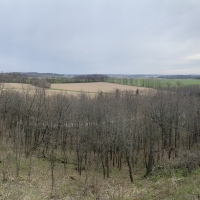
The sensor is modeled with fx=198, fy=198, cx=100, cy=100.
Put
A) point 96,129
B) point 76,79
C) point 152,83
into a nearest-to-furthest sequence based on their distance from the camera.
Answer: point 96,129 < point 76,79 < point 152,83

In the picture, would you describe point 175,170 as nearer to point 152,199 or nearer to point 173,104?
point 152,199

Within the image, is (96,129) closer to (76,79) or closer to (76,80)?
(76,80)

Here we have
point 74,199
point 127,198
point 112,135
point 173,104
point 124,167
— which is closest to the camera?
point 127,198

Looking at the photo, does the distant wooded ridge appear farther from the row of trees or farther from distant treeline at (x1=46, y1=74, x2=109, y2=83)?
the row of trees

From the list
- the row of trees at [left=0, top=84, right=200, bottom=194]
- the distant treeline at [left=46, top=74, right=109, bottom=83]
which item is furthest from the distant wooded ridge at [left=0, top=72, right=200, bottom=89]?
the row of trees at [left=0, top=84, right=200, bottom=194]

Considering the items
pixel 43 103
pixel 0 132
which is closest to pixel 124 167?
pixel 43 103

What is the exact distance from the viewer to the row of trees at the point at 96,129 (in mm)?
20234

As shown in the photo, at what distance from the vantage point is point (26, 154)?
22.2 meters

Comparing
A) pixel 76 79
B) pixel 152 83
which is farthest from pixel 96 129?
pixel 152 83

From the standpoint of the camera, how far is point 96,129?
21219 millimetres

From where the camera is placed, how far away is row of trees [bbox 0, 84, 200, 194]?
66.4ft

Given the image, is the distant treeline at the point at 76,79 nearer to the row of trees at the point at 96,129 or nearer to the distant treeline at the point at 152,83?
the distant treeline at the point at 152,83

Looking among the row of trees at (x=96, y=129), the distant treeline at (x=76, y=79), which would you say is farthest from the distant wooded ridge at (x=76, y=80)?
the row of trees at (x=96, y=129)

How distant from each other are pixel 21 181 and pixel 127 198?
800 cm
